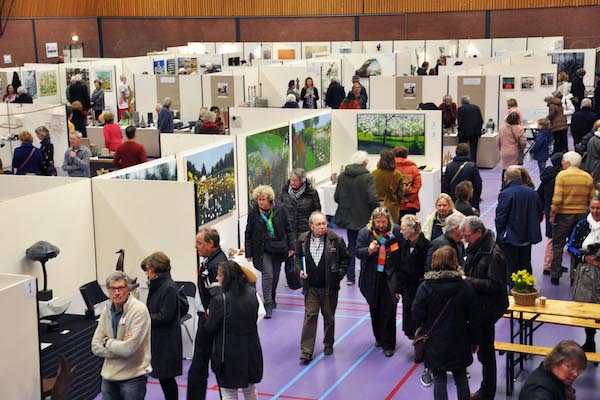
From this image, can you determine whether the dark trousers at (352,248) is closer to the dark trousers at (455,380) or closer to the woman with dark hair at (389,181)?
the woman with dark hair at (389,181)

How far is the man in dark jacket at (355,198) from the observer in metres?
10.3

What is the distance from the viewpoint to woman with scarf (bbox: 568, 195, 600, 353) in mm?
8008

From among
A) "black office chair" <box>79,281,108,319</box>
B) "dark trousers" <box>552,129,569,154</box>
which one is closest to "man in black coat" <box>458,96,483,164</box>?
"dark trousers" <box>552,129,569,154</box>

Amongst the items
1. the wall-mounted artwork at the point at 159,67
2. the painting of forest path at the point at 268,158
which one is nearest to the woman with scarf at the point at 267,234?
the painting of forest path at the point at 268,158

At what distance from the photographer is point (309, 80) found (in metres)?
19.8

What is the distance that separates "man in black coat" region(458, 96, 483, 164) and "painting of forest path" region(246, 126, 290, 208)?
5.39 m

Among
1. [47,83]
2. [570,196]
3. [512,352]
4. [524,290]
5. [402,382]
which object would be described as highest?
[47,83]

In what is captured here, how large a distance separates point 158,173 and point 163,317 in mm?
2944

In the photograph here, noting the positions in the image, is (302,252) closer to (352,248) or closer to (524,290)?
(524,290)

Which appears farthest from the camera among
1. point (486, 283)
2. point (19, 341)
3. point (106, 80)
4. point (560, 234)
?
point (106, 80)

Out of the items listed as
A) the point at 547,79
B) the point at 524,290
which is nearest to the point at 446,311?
the point at 524,290

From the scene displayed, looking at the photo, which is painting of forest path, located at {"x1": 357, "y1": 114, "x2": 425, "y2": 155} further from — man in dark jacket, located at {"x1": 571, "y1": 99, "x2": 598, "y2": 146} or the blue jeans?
the blue jeans

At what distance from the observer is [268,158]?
11250mm

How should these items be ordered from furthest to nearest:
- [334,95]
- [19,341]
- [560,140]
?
[334,95] → [560,140] → [19,341]
